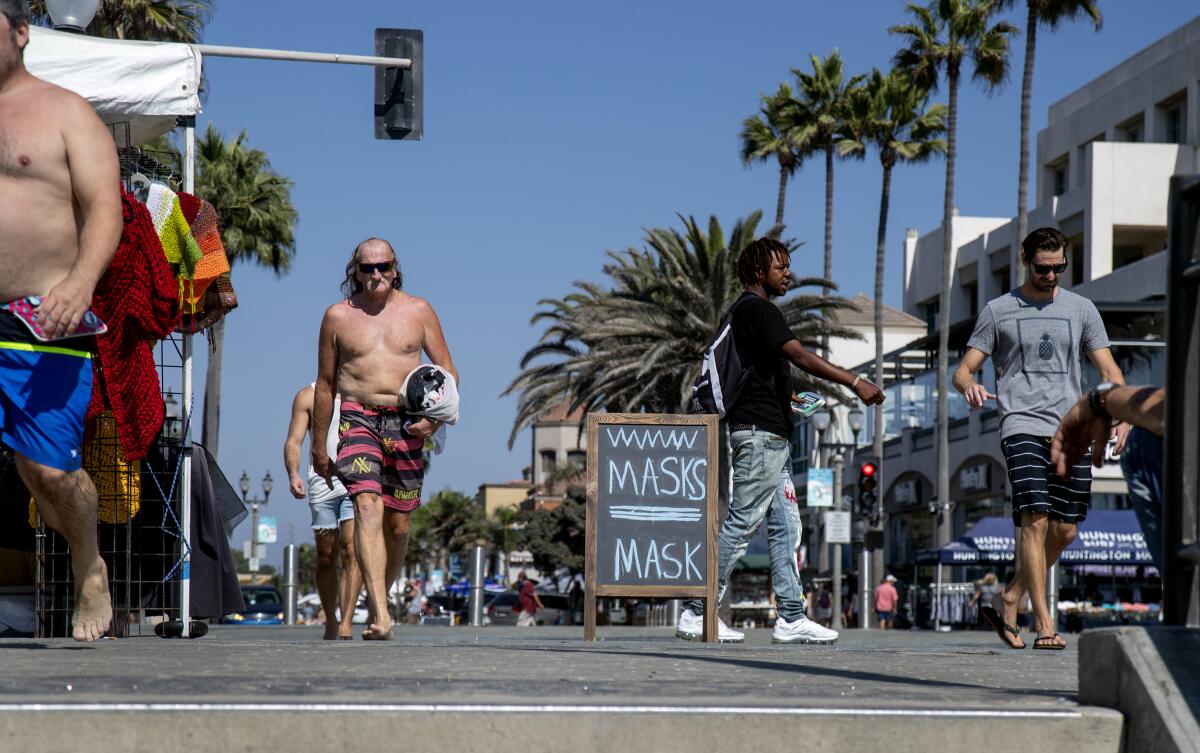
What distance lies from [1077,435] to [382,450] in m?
4.97

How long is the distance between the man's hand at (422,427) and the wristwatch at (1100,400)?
194 inches

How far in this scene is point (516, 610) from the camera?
59031 mm

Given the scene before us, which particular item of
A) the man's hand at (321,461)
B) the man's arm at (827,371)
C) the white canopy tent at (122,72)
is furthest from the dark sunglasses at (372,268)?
the man's arm at (827,371)

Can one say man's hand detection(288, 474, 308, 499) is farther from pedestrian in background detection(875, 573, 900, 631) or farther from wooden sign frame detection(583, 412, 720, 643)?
pedestrian in background detection(875, 573, 900, 631)

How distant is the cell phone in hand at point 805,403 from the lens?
8979mm

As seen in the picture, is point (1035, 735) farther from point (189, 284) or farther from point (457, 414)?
point (189, 284)

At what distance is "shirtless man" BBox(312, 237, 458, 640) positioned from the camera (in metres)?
8.40

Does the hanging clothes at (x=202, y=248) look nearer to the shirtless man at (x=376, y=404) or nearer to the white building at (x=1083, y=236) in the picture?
the shirtless man at (x=376, y=404)

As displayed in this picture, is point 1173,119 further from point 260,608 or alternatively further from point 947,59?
point 260,608

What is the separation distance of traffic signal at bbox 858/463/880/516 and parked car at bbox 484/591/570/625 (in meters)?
18.2

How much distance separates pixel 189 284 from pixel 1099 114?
176 feet

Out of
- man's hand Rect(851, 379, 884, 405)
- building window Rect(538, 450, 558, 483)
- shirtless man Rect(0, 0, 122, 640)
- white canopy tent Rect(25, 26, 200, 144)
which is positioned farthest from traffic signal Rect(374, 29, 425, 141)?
building window Rect(538, 450, 558, 483)

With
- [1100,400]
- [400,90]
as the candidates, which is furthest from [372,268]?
[400,90]

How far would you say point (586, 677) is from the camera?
404 centimetres
